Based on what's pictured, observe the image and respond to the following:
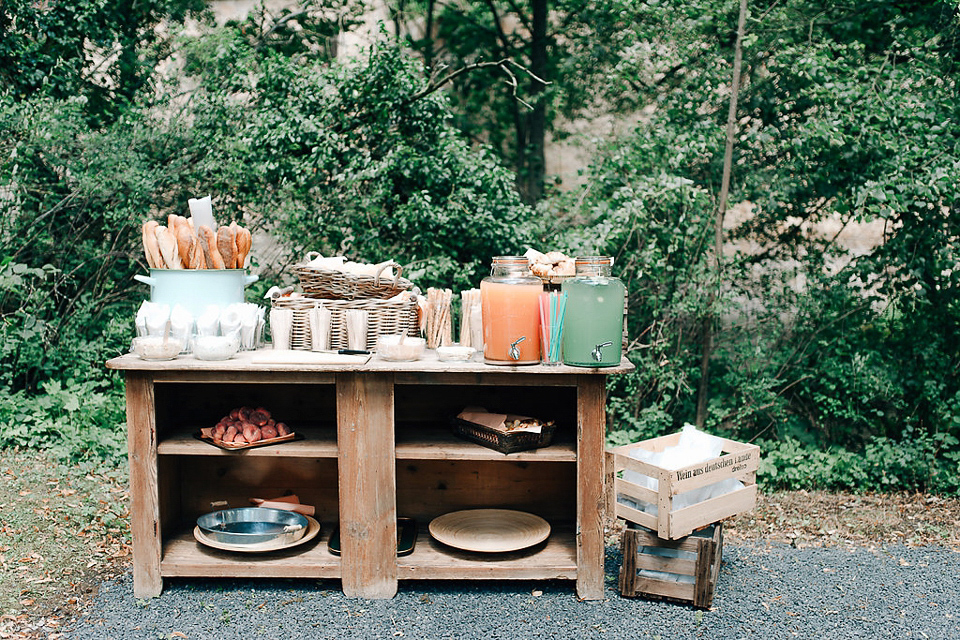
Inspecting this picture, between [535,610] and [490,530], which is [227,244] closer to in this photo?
[490,530]

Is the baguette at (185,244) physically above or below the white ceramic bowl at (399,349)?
above

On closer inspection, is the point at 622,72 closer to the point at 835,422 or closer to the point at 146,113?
the point at 835,422

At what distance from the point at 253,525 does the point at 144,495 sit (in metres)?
0.52

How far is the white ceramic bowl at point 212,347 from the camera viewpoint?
3279 mm

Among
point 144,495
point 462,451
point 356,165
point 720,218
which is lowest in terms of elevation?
point 144,495

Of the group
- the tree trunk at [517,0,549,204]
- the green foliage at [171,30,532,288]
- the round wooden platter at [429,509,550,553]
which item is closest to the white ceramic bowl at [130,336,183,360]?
the round wooden platter at [429,509,550,553]

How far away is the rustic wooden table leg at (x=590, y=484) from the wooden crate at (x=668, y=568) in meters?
0.12

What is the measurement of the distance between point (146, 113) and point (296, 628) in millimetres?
4283

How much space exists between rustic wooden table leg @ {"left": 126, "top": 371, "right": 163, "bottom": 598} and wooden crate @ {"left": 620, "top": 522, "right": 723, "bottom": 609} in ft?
6.53

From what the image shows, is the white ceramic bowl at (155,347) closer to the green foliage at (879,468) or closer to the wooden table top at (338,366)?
the wooden table top at (338,366)

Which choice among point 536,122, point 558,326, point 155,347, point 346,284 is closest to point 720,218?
point 558,326

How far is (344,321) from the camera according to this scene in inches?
140

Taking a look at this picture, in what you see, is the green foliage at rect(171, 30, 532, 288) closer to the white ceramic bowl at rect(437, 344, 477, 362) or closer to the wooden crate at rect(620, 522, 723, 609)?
the white ceramic bowl at rect(437, 344, 477, 362)

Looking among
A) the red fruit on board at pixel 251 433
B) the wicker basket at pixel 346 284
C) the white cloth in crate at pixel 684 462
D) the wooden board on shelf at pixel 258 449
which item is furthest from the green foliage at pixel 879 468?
the red fruit on board at pixel 251 433
